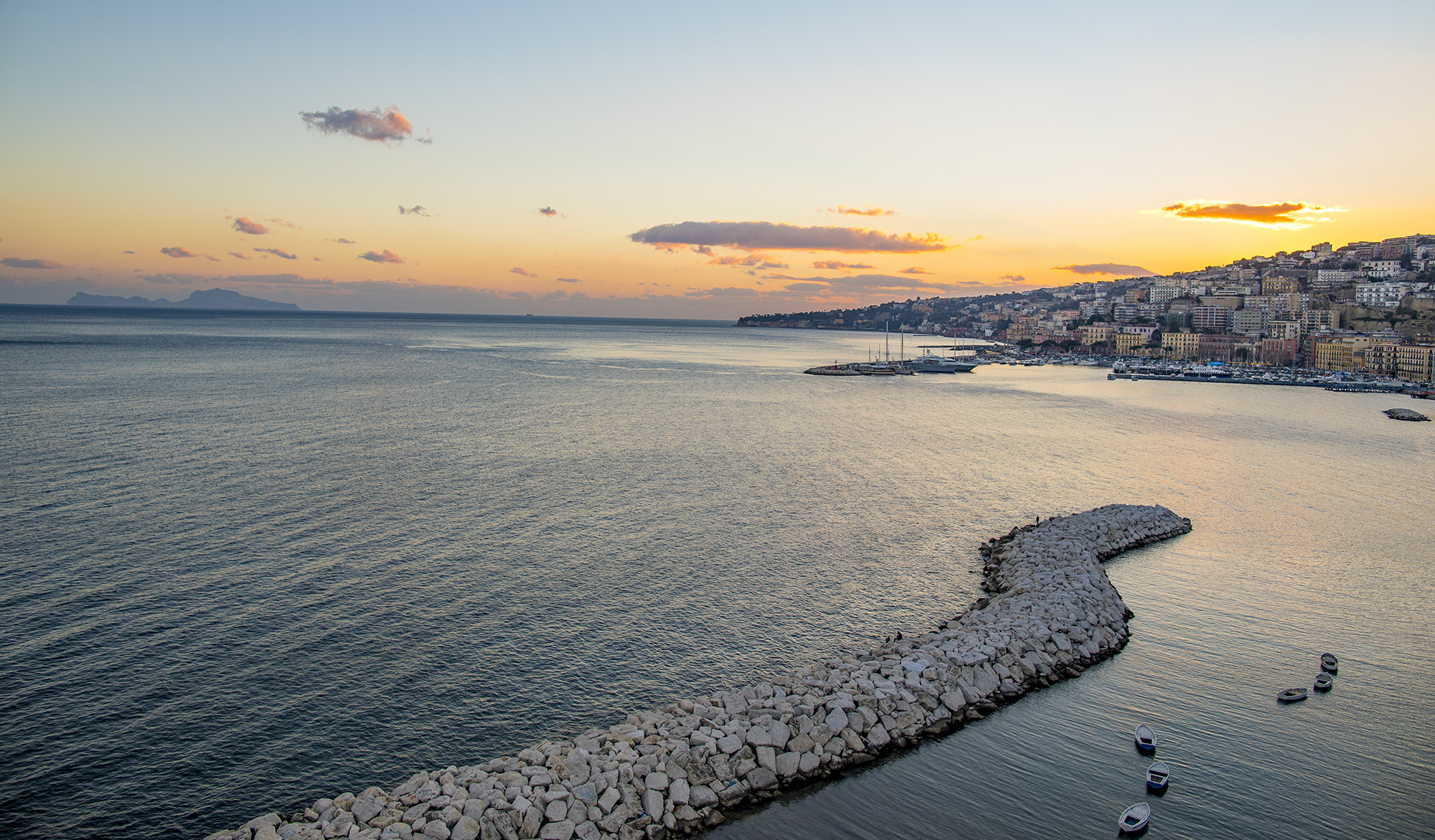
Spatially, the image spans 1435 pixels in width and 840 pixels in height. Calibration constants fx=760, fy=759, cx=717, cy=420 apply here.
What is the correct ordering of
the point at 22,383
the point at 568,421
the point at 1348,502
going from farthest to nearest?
the point at 22,383
the point at 568,421
the point at 1348,502

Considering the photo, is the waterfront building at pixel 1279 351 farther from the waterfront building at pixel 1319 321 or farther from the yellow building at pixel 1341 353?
the waterfront building at pixel 1319 321

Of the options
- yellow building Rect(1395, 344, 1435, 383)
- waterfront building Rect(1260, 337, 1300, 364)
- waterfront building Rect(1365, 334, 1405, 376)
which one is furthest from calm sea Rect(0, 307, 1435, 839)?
waterfront building Rect(1260, 337, 1300, 364)

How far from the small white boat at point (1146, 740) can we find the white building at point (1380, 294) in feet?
503

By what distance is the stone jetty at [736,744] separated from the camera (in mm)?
9547

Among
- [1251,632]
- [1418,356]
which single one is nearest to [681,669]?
[1251,632]

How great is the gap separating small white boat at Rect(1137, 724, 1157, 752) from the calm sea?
0.21 meters

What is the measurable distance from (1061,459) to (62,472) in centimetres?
4141

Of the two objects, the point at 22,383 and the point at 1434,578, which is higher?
the point at 22,383

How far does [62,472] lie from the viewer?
26.8 m

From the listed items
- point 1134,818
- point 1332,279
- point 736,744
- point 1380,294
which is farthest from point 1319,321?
point 736,744

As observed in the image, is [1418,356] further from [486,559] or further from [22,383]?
[22,383]

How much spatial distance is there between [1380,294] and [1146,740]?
533ft

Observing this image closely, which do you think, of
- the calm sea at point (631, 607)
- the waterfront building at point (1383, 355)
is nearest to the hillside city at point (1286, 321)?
the waterfront building at point (1383, 355)

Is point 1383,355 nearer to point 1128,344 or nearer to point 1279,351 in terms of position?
point 1279,351
